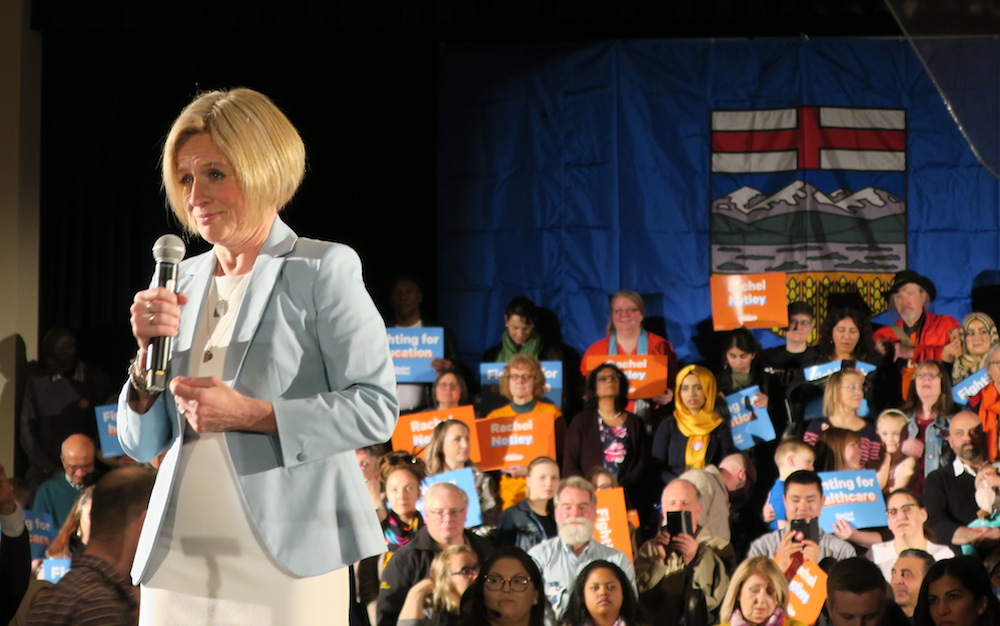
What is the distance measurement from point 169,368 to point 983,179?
7.70 m

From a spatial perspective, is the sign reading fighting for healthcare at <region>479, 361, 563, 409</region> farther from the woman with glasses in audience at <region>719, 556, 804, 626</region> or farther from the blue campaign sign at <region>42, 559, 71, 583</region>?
the blue campaign sign at <region>42, 559, 71, 583</region>

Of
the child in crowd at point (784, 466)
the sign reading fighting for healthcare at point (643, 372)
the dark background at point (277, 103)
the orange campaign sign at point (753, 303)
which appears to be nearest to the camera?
the child in crowd at point (784, 466)

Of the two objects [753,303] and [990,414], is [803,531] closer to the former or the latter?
[990,414]

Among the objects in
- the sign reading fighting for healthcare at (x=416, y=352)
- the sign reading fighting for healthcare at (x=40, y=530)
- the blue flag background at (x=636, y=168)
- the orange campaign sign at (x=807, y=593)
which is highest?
the blue flag background at (x=636, y=168)

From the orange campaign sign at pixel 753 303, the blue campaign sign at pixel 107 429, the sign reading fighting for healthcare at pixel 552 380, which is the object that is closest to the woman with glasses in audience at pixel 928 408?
the orange campaign sign at pixel 753 303

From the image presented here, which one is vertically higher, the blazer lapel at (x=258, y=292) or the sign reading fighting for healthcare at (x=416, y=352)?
the sign reading fighting for healthcare at (x=416, y=352)

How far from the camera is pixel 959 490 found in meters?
5.86

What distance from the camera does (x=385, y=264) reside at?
29.7ft

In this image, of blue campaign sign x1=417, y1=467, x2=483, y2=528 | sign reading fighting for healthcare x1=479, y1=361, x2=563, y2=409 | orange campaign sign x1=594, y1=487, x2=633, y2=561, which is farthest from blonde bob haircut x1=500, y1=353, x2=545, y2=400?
orange campaign sign x1=594, y1=487, x2=633, y2=561

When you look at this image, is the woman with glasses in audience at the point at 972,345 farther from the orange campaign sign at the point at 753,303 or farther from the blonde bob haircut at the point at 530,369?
the blonde bob haircut at the point at 530,369

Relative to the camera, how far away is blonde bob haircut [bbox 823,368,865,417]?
21.4 feet

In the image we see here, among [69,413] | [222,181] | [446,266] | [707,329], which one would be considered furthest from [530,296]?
[222,181]

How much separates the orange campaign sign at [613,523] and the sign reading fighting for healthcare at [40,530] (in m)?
2.69

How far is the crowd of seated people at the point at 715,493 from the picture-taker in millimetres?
5004
